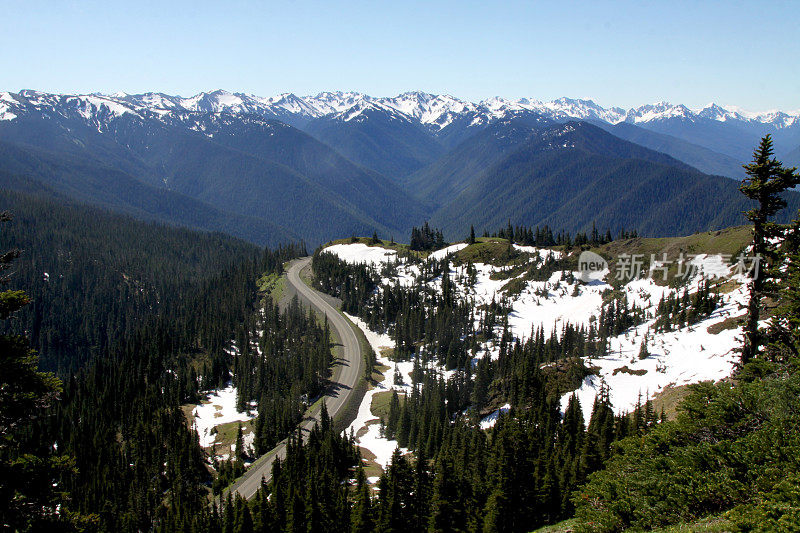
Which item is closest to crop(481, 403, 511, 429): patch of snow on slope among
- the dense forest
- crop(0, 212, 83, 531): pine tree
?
the dense forest

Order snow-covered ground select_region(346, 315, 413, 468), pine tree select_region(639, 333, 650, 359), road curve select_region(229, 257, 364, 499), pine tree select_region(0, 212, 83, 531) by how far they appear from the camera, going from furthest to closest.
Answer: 1. pine tree select_region(639, 333, 650, 359)
2. snow-covered ground select_region(346, 315, 413, 468)
3. road curve select_region(229, 257, 364, 499)
4. pine tree select_region(0, 212, 83, 531)

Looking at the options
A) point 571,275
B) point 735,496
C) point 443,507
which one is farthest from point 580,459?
point 571,275

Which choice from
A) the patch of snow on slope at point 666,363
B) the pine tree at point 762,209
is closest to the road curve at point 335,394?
the patch of snow on slope at point 666,363

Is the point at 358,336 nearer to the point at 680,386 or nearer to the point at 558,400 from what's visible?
the point at 558,400

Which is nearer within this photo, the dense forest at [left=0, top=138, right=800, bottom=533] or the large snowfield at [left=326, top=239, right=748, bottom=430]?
the dense forest at [left=0, top=138, right=800, bottom=533]

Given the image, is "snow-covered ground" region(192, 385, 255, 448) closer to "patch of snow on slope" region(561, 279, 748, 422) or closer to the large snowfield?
the large snowfield

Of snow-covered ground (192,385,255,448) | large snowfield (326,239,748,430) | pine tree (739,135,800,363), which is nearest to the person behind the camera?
pine tree (739,135,800,363)
